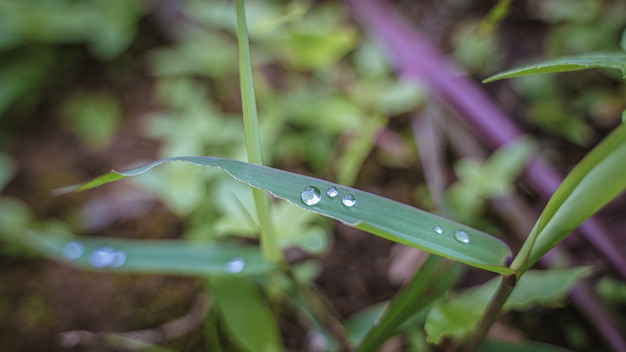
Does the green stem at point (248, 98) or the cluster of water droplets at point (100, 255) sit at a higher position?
the green stem at point (248, 98)

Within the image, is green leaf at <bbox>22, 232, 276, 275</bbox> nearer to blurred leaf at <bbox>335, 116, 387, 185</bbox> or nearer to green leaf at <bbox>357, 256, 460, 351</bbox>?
green leaf at <bbox>357, 256, 460, 351</bbox>

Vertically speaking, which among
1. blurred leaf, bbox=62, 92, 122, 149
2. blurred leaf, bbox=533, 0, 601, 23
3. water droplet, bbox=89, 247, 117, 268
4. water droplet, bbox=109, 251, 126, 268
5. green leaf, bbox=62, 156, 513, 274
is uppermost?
green leaf, bbox=62, 156, 513, 274

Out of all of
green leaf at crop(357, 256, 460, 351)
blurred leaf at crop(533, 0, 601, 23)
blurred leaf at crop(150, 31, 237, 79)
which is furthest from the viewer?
blurred leaf at crop(150, 31, 237, 79)

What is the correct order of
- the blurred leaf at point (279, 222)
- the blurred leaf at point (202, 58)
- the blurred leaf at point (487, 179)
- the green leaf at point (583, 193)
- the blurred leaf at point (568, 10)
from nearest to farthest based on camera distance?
the green leaf at point (583, 193)
the blurred leaf at point (279, 222)
the blurred leaf at point (487, 179)
the blurred leaf at point (568, 10)
the blurred leaf at point (202, 58)

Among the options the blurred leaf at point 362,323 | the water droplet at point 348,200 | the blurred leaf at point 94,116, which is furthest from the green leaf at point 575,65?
the blurred leaf at point 94,116

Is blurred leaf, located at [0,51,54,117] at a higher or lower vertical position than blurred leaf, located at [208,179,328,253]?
lower

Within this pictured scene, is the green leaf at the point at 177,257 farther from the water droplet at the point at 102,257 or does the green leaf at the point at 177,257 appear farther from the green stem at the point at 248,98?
the green stem at the point at 248,98

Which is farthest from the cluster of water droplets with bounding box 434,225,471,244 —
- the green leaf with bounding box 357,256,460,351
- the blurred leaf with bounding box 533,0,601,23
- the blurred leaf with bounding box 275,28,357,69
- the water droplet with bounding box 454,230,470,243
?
the blurred leaf with bounding box 533,0,601,23

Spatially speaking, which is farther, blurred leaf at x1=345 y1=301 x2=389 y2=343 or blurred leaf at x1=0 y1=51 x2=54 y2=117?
blurred leaf at x1=0 y1=51 x2=54 y2=117

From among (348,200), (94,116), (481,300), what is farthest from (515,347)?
(94,116)
